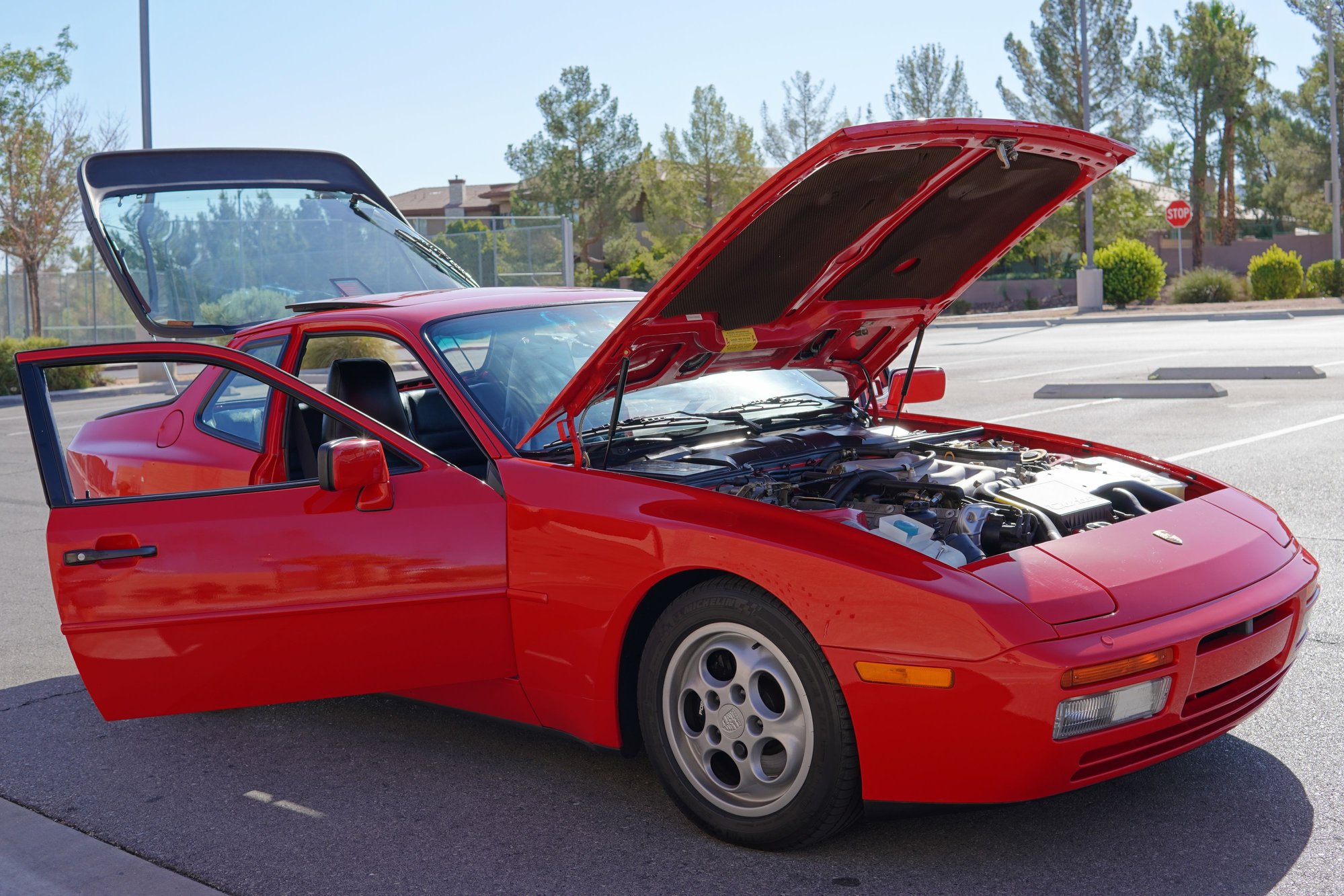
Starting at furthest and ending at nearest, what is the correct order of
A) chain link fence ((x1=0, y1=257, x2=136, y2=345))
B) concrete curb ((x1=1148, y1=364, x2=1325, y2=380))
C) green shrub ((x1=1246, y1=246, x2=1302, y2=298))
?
green shrub ((x1=1246, y1=246, x2=1302, y2=298))
chain link fence ((x1=0, y1=257, x2=136, y2=345))
concrete curb ((x1=1148, y1=364, x2=1325, y2=380))

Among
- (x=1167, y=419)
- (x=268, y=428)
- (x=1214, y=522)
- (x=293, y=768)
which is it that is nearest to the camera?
(x=1214, y=522)

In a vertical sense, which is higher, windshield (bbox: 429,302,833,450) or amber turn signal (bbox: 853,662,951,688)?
windshield (bbox: 429,302,833,450)

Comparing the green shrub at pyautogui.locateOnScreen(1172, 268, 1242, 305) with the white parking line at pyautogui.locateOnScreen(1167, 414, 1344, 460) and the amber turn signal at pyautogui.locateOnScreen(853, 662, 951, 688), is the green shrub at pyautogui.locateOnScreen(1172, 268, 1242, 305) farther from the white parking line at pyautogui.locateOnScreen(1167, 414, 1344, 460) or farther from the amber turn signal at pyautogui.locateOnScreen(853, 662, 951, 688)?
the amber turn signal at pyautogui.locateOnScreen(853, 662, 951, 688)

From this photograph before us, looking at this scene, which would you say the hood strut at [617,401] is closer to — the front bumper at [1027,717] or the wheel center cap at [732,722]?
the wheel center cap at [732,722]

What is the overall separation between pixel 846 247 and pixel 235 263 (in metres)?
5.18

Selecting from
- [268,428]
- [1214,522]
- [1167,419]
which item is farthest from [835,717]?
[1167,419]

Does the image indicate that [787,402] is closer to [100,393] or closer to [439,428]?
[439,428]

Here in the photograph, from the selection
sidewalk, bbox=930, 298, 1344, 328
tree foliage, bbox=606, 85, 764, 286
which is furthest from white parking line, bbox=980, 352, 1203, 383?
tree foliage, bbox=606, 85, 764, 286

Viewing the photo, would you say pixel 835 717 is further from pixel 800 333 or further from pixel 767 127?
pixel 767 127

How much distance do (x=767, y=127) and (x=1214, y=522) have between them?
60156 mm

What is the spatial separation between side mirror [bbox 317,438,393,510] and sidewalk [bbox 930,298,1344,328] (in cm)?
2319

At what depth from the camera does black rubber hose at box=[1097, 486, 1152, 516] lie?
3846 mm

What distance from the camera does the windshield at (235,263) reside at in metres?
6.15

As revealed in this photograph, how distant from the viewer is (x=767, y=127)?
6159cm
